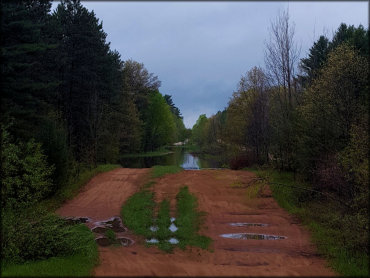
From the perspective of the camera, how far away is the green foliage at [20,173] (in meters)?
11.9

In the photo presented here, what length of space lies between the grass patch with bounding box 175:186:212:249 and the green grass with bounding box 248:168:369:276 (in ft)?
11.8

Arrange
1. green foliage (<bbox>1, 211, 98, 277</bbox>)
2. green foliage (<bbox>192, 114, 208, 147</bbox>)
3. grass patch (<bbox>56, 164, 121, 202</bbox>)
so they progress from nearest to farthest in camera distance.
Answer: green foliage (<bbox>1, 211, 98, 277</bbox>) < grass patch (<bbox>56, 164, 121, 202</bbox>) < green foliage (<bbox>192, 114, 208, 147</bbox>)

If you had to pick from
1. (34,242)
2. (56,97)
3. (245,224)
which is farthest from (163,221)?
(56,97)

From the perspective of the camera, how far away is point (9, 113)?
16203mm

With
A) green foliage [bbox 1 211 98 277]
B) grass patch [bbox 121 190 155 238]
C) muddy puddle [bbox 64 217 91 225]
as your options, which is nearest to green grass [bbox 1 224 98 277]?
green foliage [bbox 1 211 98 277]

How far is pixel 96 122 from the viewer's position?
3219 cm

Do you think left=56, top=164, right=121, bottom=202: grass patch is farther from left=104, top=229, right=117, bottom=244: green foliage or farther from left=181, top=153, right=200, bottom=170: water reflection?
left=181, top=153, right=200, bottom=170: water reflection

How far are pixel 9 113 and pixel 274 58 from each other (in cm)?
1944

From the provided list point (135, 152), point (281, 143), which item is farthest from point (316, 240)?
point (135, 152)

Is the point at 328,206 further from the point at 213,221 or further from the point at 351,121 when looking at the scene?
the point at 213,221

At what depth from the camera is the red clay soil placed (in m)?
8.02

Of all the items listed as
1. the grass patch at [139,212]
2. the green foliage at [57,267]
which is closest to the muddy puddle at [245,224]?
the grass patch at [139,212]

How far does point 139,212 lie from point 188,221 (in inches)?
108

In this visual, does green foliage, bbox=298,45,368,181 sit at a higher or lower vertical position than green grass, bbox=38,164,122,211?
→ higher
